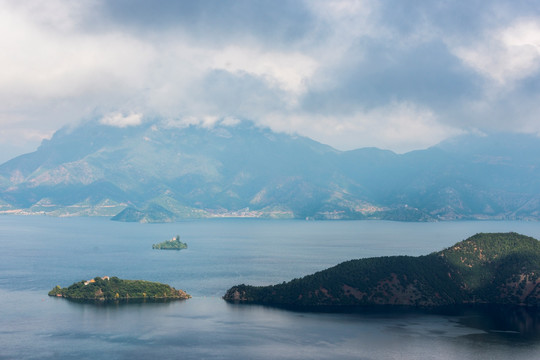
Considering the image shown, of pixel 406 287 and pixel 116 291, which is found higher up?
pixel 406 287

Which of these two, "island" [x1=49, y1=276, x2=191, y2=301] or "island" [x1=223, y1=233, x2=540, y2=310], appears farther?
"island" [x1=49, y1=276, x2=191, y2=301]

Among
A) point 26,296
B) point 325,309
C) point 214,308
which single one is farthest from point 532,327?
point 26,296

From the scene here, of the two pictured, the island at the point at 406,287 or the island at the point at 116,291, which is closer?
the island at the point at 406,287

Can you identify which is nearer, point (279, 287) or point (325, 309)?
point (325, 309)

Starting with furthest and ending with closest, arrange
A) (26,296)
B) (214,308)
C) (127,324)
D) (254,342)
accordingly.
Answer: (26,296)
(214,308)
(127,324)
(254,342)

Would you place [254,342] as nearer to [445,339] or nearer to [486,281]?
[445,339]
